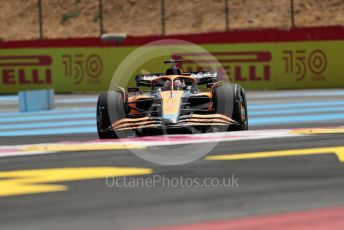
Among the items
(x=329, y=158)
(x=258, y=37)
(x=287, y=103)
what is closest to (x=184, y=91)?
(x=329, y=158)

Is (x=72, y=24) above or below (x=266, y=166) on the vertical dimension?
above

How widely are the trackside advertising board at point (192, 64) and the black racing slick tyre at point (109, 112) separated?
1356cm

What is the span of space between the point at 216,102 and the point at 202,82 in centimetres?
100

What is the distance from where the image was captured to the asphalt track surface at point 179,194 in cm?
414

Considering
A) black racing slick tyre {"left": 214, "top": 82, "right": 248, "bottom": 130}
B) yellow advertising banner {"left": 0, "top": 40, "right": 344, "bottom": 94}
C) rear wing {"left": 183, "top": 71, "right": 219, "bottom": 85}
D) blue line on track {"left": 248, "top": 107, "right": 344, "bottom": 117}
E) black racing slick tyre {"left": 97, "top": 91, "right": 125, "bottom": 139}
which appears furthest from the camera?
yellow advertising banner {"left": 0, "top": 40, "right": 344, "bottom": 94}

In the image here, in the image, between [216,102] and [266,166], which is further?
[216,102]

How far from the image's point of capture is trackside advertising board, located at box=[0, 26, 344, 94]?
74.3 feet

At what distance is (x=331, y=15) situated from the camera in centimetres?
3700

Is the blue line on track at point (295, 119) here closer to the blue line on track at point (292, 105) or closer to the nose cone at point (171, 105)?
the blue line on track at point (292, 105)

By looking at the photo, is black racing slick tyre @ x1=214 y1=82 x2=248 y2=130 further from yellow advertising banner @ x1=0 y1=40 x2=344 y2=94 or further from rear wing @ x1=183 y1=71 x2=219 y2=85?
yellow advertising banner @ x1=0 y1=40 x2=344 y2=94

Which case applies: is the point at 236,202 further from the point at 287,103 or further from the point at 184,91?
the point at 287,103

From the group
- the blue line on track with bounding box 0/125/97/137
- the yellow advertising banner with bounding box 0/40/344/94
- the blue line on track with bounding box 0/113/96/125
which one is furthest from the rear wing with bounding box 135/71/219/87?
the yellow advertising banner with bounding box 0/40/344/94

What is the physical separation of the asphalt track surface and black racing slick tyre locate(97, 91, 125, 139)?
97.9 inches

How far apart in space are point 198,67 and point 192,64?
247 millimetres
